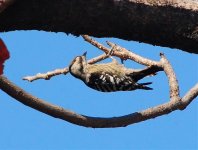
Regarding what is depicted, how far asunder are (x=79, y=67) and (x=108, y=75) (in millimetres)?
539

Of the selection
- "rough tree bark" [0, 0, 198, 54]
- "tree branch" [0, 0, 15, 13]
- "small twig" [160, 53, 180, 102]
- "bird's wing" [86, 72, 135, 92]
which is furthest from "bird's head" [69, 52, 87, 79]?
"tree branch" [0, 0, 15, 13]

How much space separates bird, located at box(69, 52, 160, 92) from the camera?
4.68 m

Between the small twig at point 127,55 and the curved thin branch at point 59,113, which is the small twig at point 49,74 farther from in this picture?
the curved thin branch at point 59,113

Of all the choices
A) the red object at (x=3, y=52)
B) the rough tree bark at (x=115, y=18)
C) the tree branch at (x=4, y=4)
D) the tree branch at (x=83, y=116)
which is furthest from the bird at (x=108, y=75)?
the tree branch at (x=4, y=4)

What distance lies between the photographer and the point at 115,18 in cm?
294

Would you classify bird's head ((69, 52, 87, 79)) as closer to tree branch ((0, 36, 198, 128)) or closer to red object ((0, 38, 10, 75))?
tree branch ((0, 36, 198, 128))

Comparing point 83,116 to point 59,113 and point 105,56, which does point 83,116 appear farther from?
point 105,56

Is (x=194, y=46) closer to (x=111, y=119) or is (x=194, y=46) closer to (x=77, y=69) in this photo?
(x=111, y=119)

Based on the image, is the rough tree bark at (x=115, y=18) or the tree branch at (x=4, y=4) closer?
the tree branch at (x=4, y=4)

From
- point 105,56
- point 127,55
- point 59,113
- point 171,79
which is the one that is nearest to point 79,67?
point 105,56

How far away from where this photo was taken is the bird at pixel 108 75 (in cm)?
468

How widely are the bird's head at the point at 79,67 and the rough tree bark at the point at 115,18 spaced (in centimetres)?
242

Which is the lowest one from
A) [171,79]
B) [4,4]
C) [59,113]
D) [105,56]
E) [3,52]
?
[105,56]

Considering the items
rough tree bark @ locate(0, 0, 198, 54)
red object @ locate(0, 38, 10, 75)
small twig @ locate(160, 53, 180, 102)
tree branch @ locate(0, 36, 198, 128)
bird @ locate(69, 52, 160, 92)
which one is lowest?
bird @ locate(69, 52, 160, 92)
